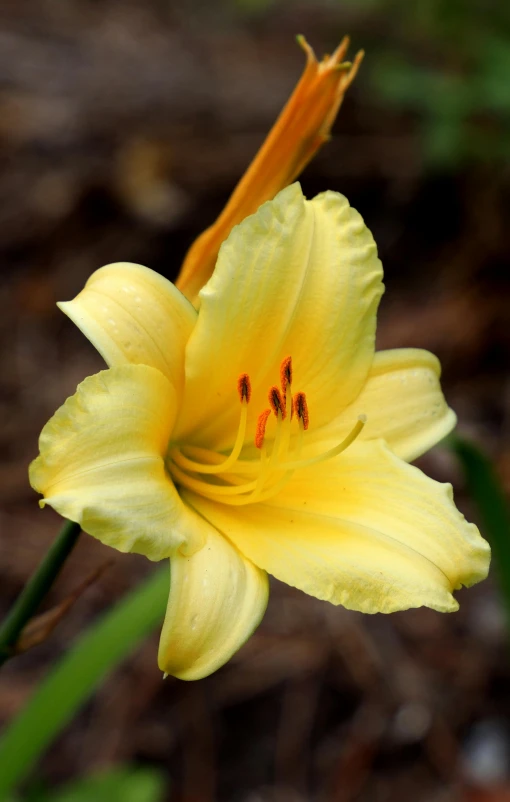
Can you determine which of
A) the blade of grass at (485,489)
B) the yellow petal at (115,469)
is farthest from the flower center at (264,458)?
the blade of grass at (485,489)

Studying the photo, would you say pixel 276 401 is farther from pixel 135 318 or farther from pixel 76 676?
pixel 76 676

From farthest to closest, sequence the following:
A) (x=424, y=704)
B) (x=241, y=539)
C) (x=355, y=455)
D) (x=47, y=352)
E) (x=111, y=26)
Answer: (x=111, y=26) < (x=47, y=352) < (x=424, y=704) < (x=355, y=455) < (x=241, y=539)

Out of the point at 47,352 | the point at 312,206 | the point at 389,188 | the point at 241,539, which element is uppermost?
the point at 312,206

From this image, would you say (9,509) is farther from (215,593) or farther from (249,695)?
(215,593)

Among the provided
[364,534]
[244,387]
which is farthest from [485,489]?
[244,387]

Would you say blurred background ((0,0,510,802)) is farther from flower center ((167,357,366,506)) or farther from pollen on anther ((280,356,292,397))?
pollen on anther ((280,356,292,397))

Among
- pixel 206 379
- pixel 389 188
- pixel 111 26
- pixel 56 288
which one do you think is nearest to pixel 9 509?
pixel 56 288

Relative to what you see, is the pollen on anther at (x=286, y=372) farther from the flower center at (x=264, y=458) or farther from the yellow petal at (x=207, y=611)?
the yellow petal at (x=207, y=611)

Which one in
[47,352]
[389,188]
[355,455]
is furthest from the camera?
[389,188]
